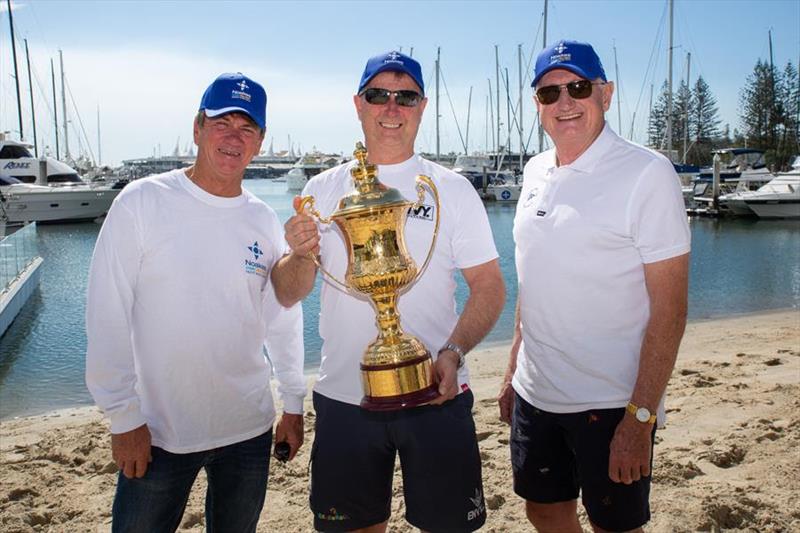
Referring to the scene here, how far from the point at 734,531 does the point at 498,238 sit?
2654 centimetres

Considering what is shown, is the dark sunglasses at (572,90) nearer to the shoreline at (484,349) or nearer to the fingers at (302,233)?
the fingers at (302,233)

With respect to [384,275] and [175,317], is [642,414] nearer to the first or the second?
[384,275]

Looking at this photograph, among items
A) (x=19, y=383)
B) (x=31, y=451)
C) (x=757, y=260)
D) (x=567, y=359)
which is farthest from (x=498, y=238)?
(x=567, y=359)

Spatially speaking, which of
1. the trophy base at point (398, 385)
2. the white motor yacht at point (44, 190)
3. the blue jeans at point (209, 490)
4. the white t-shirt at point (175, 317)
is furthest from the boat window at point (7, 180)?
the trophy base at point (398, 385)

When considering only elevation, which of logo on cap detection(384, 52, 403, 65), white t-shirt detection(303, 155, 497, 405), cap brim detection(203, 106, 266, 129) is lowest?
white t-shirt detection(303, 155, 497, 405)

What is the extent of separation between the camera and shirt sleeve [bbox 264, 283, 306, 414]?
9.84 feet

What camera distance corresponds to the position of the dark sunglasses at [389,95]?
2723 mm

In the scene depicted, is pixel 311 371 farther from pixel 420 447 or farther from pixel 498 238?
pixel 498 238

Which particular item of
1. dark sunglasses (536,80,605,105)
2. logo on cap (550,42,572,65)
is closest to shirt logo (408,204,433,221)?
dark sunglasses (536,80,605,105)

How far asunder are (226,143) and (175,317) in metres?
0.75

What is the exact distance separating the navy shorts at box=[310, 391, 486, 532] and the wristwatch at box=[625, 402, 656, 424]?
2.04ft

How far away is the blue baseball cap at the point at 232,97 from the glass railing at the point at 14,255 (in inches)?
419

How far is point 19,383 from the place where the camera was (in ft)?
31.0

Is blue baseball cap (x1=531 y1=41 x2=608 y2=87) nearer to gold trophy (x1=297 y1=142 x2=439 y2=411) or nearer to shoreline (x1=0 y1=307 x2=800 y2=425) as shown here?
gold trophy (x1=297 y1=142 x2=439 y2=411)
